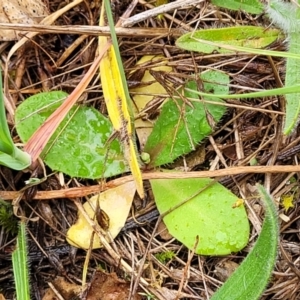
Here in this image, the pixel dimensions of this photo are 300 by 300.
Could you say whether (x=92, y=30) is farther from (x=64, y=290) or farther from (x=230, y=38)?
(x=64, y=290)

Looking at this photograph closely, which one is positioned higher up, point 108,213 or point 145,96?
point 145,96

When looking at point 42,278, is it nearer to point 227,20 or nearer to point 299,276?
point 299,276

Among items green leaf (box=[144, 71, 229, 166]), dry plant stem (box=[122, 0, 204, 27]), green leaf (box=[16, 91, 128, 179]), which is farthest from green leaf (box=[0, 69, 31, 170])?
dry plant stem (box=[122, 0, 204, 27])

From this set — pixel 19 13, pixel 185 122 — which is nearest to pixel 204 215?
pixel 185 122

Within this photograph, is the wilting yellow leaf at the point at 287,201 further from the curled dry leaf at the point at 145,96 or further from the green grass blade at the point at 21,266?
the green grass blade at the point at 21,266

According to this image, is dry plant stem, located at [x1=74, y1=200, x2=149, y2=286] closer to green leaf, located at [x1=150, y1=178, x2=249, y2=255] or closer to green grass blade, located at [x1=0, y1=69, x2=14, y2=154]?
green leaf, located at [x1=150, y1=178, x2=249, y2=255]
